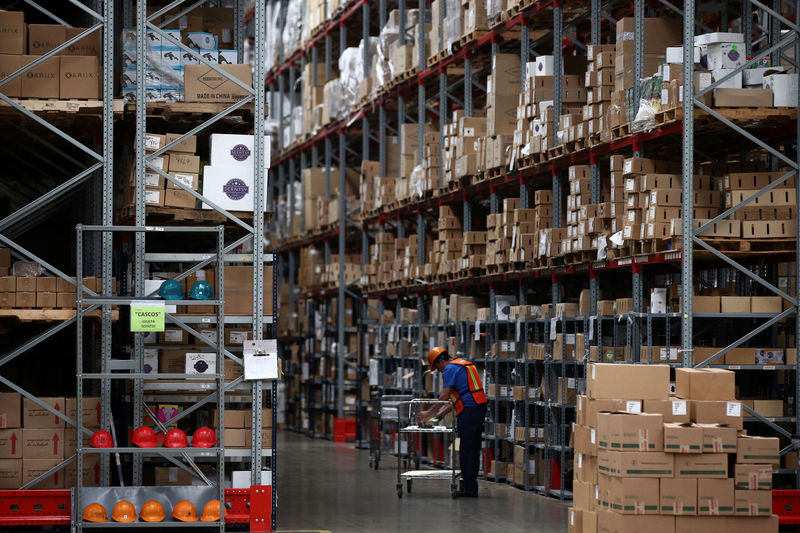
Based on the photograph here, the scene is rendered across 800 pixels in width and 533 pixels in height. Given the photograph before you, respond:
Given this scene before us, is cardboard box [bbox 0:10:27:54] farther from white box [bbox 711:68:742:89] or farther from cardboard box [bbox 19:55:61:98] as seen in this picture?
white box [bbox 711:68:742:89]

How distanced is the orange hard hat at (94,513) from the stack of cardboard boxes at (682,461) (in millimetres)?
4019

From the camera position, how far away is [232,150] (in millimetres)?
10875

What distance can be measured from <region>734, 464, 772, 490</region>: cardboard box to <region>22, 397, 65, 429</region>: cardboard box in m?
5.57

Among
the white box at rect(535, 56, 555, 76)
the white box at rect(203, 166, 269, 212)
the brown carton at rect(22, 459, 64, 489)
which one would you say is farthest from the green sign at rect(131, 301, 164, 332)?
the white box at rect(535, 56, 555, 76)

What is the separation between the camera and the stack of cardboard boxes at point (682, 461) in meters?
9.55

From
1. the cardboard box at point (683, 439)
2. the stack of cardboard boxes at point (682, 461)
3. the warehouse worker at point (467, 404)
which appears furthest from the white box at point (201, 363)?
the cardboard box at point (683, 439)

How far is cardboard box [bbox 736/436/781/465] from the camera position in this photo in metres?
9.65

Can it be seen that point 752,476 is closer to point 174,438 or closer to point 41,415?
point 174,438

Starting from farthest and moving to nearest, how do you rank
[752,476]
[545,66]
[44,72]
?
[545,66] < [44,72] < [752,476]

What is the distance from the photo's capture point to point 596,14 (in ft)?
47.0

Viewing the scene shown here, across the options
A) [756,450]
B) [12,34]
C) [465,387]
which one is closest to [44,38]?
[12,34]

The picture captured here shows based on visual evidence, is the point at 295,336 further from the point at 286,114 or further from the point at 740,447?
the point at 740,447

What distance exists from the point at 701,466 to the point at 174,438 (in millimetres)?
4278

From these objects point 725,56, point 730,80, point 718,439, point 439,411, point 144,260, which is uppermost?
point 725,56
